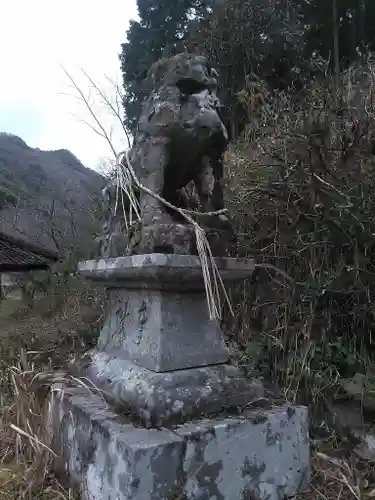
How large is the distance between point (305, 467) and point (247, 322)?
62.7 inches

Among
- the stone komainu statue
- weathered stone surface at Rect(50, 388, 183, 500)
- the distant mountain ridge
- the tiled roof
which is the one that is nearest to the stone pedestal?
weathered stone surface at Rect(50, 388, 183, 500)

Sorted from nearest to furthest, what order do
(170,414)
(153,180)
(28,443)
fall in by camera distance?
(170,414), (153,180), (28,443)

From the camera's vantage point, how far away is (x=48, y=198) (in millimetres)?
12594

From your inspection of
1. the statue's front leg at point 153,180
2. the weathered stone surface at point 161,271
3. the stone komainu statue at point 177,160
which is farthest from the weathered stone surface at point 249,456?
the statue's front leg at point 153,180

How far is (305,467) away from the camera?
1792mm

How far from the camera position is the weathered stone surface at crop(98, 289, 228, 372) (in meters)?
1.72

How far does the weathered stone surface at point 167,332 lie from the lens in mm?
1718

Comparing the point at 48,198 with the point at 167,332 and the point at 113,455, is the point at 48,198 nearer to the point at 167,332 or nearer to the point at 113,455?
the point at 167,332

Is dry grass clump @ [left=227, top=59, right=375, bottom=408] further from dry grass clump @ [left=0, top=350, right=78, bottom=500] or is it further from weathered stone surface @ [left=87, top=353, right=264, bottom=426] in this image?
dry grass clump @ [left=0, top=350, right=78, bottom=500]

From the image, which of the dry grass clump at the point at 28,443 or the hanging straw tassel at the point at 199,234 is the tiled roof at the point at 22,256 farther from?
the hanging straw tassel at the point at 199,234

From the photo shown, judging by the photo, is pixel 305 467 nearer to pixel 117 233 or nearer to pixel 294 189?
pixel 117 233

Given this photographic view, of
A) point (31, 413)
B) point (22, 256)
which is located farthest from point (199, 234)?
point (22, 256)

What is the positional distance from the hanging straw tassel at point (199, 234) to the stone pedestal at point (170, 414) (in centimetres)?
5

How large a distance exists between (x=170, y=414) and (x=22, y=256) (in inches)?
269
